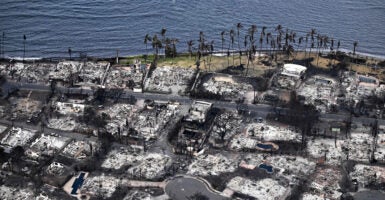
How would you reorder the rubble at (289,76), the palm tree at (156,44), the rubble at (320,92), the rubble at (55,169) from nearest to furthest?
the rubble at (55,169), the rubble at (320,92), the rubble at (289,76), the palm tree at (156,44)

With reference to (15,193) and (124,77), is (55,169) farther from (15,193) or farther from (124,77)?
(124,77)

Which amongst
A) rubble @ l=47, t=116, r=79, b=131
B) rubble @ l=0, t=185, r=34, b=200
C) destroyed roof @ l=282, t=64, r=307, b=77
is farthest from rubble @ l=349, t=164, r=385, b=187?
rubble @ l=0, t=185, r=34, b=200

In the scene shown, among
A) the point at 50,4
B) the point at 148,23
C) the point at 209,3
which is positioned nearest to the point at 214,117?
the point at 148,23

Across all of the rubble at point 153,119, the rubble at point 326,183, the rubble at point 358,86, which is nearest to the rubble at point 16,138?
the rubble at point 153,119

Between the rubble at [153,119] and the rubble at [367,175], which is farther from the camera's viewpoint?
the rubble at [153,119]

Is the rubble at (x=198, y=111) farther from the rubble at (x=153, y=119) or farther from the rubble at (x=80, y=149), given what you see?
the rubble at (x=80, y=149)

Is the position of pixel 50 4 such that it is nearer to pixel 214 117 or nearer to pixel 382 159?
pixel 214 117

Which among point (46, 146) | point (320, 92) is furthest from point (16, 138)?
point (320, 92)
